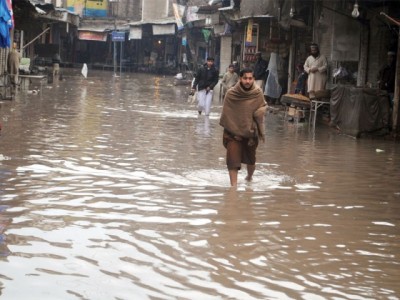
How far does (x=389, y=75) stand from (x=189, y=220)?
993cm

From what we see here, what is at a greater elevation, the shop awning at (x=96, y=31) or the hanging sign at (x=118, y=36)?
the shop awning at (x=96, y=31)

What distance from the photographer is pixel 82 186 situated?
8344 mm

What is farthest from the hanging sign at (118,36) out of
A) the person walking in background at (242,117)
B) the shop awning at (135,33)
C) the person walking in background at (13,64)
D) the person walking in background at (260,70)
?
the person walking in background at (242,117)

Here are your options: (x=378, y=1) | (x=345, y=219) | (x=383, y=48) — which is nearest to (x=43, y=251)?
(x=345, y=219)

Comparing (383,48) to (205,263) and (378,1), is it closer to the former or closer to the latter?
(378,1)

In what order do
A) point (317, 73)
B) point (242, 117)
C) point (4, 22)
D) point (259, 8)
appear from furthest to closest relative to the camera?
point (259, 8) → point (317, 73) → point (4, 22) → point (242, 117)

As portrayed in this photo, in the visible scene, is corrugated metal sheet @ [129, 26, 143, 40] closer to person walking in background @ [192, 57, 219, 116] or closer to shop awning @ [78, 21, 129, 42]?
shop awning @ [78, 21, 129, 42]

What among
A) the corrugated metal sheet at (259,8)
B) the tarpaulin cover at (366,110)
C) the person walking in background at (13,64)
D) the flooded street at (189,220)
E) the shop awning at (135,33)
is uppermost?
the shop awning at (135,33)

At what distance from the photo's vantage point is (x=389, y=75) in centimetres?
1568

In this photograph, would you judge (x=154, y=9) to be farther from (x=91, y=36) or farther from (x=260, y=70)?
(x=260, y=70)

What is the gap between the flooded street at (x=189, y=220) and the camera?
4977 mm

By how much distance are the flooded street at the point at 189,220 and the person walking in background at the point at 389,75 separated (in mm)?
2534

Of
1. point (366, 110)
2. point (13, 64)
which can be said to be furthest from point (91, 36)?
point (366, 110)

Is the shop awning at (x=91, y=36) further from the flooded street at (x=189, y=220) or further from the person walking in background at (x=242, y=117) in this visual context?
the person walking in background at (x=242, y=117)
